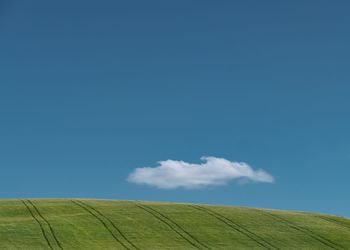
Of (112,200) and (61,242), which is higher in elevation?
(112,200)

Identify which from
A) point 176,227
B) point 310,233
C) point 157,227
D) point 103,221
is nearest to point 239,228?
point 176,227

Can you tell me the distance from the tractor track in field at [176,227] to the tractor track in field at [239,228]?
12.7ft

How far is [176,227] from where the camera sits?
149ft

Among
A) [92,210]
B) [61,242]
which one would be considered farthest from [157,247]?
[92,210]

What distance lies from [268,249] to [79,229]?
11.7 metres

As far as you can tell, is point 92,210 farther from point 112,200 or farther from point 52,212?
point 112,200

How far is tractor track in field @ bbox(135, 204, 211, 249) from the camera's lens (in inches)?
1614

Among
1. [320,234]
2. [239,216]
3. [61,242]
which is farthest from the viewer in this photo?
[239,216]

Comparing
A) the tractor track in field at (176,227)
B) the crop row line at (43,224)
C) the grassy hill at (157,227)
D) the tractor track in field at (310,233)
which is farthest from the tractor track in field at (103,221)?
the tractor track in field at (310,233)

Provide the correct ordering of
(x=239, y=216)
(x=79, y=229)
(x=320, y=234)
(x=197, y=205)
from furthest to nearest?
(x=197, y=205)
(x=239, y=216)
(x=320, y=234)
(x=79, y=229)

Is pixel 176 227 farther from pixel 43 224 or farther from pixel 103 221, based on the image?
pixel 43 224

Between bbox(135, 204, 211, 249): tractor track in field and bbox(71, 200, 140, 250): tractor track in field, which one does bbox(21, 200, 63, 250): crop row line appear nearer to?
bbox(71, 200, 140, 250): tractor track in field

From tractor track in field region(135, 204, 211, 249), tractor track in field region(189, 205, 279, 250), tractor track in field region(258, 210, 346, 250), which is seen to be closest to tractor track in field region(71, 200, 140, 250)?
tractor track in field region(135, 204, 211, 249)

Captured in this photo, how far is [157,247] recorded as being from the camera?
39.1 metres
